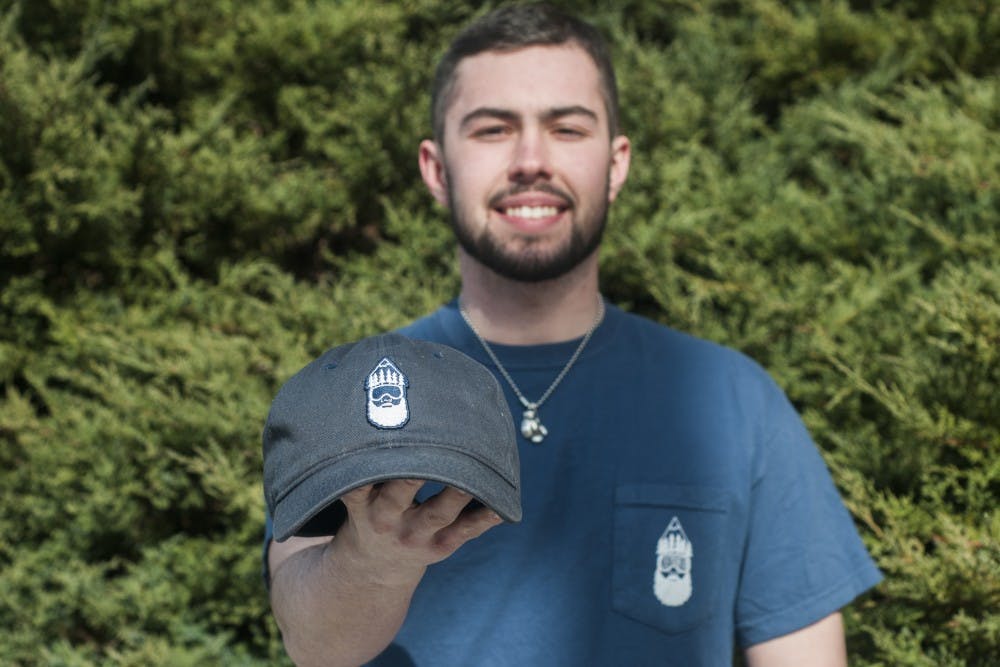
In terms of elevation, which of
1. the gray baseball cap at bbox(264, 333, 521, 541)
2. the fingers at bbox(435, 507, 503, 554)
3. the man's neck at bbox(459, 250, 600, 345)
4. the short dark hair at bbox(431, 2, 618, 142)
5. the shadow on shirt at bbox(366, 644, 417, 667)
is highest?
the short dark hair at bbox(431, 2, 618, 142)

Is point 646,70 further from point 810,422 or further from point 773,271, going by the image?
point 810,422

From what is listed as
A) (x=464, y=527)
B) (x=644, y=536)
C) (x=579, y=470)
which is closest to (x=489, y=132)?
(x=579, y=470)

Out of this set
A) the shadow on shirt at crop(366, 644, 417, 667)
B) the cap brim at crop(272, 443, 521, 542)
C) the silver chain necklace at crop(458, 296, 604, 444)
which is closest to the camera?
the cap brim at crop(272, 443, 521, 542)

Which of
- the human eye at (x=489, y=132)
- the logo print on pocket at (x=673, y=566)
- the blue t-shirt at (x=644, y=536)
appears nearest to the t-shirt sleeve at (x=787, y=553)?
the blue t-shirt at (x=644, y=536)

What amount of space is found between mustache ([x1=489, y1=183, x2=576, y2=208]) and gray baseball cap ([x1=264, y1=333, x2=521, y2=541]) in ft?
2.41

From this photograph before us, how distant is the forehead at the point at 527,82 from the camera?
7.38 ft

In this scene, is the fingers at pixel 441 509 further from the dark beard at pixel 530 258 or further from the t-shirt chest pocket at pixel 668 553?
the dark beard at pixel 530 258

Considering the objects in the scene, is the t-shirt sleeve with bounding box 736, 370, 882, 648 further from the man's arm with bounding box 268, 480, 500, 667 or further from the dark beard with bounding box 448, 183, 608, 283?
the man's arm with bounding box 268, 480, 500, 667

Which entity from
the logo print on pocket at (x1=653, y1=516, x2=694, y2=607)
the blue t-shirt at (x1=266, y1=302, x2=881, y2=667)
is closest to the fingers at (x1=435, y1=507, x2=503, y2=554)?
the blue t-shirt at (x1=266, y1=302, x2=881, y2=667)

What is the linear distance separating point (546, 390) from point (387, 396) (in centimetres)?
71

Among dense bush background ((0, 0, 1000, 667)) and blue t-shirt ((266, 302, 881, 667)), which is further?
dense bush background ((0, 0, 1000, 667))

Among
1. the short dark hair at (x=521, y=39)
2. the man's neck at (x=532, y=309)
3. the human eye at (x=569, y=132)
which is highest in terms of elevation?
the short dark hair at (x=521, y=39)

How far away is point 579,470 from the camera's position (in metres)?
2.00

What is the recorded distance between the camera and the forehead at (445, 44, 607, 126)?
7.38 feet
